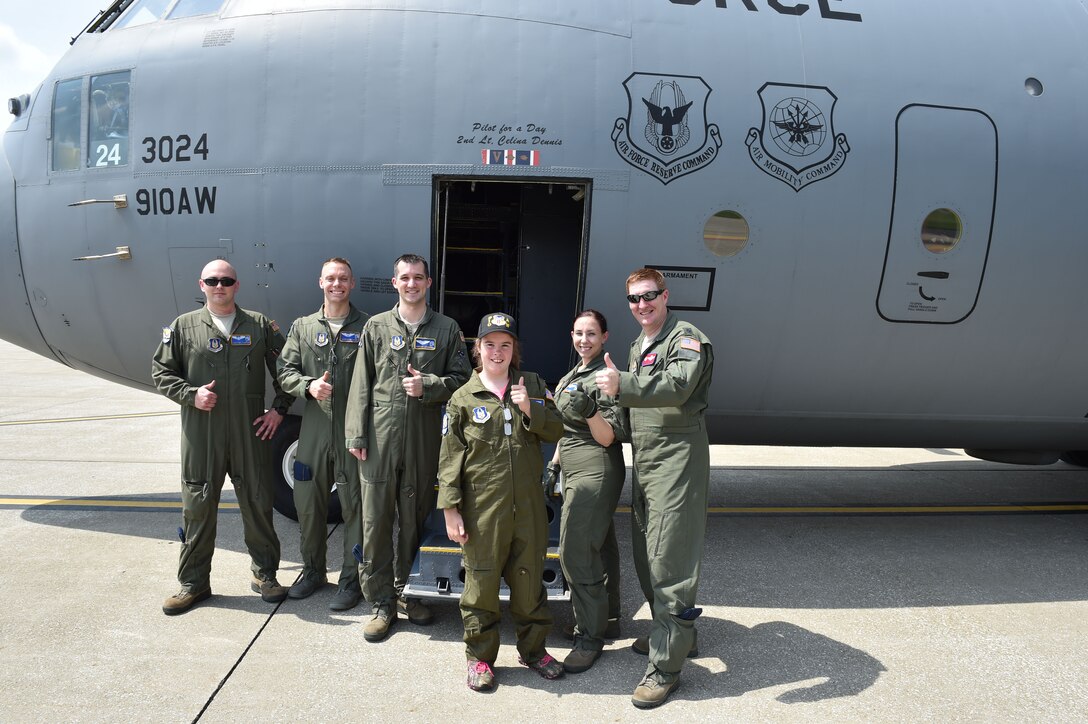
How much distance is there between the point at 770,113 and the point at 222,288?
12.7 feet

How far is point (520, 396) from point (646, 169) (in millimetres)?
2249

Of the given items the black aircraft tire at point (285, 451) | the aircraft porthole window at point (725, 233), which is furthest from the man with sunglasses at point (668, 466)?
the black aircraft tire at point (285, 451)

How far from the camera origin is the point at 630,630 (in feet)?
15.2

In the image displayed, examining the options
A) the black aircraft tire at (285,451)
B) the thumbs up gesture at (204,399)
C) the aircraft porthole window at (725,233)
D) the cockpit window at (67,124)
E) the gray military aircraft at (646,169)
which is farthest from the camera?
the black aircraft tire at (285,451)

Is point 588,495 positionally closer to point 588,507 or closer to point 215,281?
point 588,507

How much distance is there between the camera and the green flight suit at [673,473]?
3719 mm

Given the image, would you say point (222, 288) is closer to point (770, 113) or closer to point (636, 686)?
point (636, 686)

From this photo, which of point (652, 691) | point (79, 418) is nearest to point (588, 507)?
point (652, 691)

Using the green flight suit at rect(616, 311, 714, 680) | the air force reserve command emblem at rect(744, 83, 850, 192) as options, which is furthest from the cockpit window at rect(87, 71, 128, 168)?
the air force reserve command emblem at rect(744, 83, 850, 192)

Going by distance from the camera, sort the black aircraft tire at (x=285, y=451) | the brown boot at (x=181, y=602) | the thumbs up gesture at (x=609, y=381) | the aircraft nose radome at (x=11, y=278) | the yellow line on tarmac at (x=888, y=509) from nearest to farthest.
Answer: the thumbs up gesture at (x=609, y=381)
the brown boot at (x=181, y=602)
the aircraft nose radome at (x=11, y=278)
the black aircraft tire at (x=285, y=451)
the yellow line on tarmac at (x=888, y=509)

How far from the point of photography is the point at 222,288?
183 inches

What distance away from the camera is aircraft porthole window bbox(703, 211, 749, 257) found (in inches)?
205

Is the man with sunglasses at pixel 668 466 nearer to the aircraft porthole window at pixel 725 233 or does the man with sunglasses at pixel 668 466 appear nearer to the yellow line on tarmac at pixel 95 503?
the aircraft porthole window at pixel 725 233

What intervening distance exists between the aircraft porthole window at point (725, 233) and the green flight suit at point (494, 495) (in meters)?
2.04
